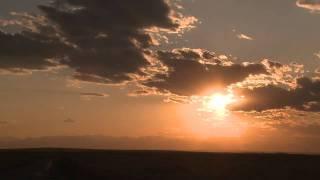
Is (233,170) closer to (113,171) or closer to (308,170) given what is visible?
(308,170)

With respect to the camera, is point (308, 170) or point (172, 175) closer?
point (172, 175)

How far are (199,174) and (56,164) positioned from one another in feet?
89.8

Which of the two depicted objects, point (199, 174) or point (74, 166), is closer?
point (74, 166)

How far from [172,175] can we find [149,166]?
12.1 m

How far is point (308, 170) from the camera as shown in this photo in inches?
4053

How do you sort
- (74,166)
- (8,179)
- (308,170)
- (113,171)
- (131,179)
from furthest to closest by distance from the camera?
(308,170) < (113,171) < (131,179) < (74,166) < (8,179)

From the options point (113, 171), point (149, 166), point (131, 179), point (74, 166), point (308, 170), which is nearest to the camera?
point (74, 166)

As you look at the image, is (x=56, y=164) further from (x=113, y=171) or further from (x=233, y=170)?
(x=233, y=170)

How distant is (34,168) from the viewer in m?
68.0

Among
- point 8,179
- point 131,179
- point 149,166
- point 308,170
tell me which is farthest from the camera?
point 308,170

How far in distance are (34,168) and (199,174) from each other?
29.7 metres

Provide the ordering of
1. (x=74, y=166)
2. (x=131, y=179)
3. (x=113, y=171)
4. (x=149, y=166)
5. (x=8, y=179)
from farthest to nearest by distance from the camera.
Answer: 1. (x=149, y=166)
2. (x=113, y=171)
3. (x=131, y=179)
4. (x=74, y=166)
5. (x=8, y=179)

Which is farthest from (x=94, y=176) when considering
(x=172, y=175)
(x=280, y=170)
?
(x=280, y=170)

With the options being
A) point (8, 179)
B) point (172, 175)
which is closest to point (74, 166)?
point (8, 179)
